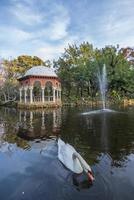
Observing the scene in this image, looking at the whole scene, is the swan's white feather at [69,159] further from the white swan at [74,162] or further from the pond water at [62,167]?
the pond water at [62,167]

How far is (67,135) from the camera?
50.1ft

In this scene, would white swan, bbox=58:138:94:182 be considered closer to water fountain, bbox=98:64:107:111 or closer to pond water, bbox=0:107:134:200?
pond water, bbox=0:107:134:200

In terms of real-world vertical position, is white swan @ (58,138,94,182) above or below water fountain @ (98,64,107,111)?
below

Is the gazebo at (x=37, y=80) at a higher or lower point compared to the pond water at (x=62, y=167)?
higher

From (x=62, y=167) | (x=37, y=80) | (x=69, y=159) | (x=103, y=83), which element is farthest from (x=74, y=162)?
(x=103, y=83)

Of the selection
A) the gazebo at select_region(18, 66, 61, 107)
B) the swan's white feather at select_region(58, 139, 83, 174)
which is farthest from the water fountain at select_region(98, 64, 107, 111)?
the swan's white feather at select_region(58, 139, 83, 174)

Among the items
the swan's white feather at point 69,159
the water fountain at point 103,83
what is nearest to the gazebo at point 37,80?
the water fountain at point 103,83

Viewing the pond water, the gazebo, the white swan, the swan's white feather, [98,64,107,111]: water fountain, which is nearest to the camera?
the pond water

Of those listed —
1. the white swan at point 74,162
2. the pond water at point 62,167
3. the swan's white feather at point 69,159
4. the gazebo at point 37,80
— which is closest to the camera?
the pond water at point 62,167

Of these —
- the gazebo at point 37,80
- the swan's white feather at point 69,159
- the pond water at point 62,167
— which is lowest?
the pond water at point 62,167

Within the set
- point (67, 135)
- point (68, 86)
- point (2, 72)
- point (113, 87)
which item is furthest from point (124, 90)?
point (67, 135)

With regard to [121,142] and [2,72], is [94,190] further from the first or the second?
[2,72]

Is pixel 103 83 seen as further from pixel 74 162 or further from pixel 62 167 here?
pixel 74 162

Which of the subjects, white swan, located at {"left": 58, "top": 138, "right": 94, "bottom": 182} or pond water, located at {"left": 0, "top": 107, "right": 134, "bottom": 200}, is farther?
white swan, located at {"left": 58, "top": 138, "right": 94, "bottom": 182}
